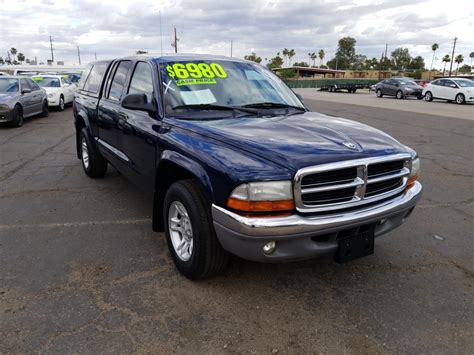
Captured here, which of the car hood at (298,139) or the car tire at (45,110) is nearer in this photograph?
the car hood at (298,139)

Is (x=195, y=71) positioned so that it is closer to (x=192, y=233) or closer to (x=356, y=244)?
(x=192, y=233)

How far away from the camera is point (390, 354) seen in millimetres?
2500

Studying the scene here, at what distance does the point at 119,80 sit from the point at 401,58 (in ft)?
443

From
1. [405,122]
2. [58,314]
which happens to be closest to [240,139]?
[58,314]

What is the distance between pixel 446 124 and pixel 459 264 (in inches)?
466

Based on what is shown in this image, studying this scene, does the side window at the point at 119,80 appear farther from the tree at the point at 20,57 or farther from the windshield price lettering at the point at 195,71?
the tree at the point at 20,57

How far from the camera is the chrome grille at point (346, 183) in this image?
8.63 ft

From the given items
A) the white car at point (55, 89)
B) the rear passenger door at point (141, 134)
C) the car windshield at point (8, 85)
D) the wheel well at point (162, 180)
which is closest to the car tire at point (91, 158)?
the rear passenger door at point (141, 134)

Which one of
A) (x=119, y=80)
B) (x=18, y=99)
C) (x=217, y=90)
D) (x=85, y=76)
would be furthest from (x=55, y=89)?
(x=217, y=90)

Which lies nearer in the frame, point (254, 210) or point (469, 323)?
point (254, 210)

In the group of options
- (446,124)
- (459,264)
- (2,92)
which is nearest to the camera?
(459,264)

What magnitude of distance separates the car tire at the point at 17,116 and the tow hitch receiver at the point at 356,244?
39.0ft

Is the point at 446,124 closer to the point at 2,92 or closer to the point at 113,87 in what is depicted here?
the point at 113,87

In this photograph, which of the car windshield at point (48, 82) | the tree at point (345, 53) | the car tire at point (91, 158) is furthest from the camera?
the tree at point (345, 53)
